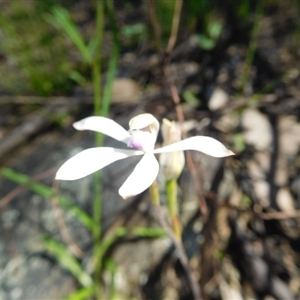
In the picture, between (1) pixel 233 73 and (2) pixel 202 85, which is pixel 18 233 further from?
(1) pixel 233 73

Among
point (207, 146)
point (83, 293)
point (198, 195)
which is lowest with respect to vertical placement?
point (83, 293)

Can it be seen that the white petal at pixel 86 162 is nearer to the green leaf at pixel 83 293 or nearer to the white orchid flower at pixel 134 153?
the white orchid flower at pixel 134 153

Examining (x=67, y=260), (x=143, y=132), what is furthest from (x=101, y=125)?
(x=67, y=260)

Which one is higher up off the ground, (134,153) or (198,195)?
(134,153)

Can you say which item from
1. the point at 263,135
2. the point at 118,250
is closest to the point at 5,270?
the point at 118,250

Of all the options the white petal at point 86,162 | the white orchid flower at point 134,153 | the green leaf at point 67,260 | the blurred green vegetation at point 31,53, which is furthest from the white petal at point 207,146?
the blurred green vegetation at point 31,53

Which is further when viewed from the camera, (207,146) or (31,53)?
(31,53)

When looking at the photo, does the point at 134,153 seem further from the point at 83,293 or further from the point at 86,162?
the point at 83,293
